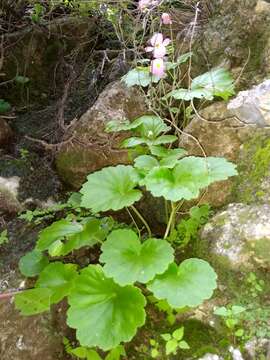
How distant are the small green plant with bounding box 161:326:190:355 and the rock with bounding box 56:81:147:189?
122cm

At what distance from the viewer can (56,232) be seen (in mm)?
1932

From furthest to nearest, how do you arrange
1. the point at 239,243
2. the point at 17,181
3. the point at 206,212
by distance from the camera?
the point at 17,181 < the point at 206,212 < the point at 239,243

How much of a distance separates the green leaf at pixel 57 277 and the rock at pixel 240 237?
0.62 meters

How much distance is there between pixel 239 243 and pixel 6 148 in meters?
1.96

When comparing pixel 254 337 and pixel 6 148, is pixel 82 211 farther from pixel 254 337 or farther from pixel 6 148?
pixel 254 337

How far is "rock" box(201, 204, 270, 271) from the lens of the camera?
5.65 feet

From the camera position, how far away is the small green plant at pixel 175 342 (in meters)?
1.56

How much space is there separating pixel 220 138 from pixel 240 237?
62 centimetres

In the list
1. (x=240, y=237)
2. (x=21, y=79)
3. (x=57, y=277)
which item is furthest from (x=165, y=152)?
(x=21, y=79)

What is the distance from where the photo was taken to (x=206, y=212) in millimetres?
1985

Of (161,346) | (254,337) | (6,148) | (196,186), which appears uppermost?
(196,186)

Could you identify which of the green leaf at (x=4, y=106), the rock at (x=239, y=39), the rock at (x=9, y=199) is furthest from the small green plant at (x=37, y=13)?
the rock at (x=9, y=199)

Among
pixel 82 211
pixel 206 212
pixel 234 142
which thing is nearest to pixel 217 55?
pixel 234 142

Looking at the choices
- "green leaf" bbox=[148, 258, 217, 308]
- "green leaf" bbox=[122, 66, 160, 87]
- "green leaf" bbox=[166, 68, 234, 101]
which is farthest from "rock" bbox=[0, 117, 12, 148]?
"green leaf" bbox=[148, 258, 217, 308]
